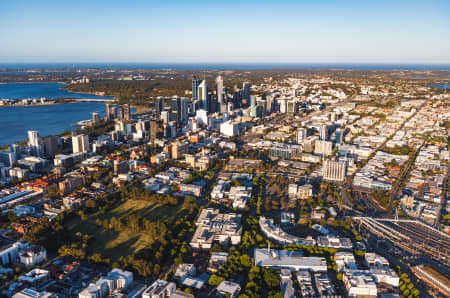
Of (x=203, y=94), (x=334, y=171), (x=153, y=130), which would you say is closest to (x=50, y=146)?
(x=153, y=130)

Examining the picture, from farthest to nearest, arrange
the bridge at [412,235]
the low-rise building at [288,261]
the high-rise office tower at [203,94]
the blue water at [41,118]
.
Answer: the high-rise office tower at [203,94] → the blue water at [41,118] → the bridge at [412,235] → the low-rise building at [288,261]

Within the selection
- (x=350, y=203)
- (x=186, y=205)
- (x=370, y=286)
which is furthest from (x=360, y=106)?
(x=370, y=286)

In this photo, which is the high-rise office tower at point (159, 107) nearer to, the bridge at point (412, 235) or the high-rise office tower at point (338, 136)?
the high-rise office tower at point (338, 136)

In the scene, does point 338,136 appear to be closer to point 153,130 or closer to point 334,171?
point 334,171

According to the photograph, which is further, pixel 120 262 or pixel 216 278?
pixel 120 262

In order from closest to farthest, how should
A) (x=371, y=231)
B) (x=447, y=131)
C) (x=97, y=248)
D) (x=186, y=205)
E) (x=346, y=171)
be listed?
(x=97, y=248)
(x=371, y=231)
(x=186, y=205)
(x=346, y=171)
(x=447, y=131)

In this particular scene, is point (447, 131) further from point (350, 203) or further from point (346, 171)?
point (350, 203)

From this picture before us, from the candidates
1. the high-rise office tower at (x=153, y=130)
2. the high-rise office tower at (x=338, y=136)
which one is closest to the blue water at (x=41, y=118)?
the high-rise office tower at (x=153, y=130)
